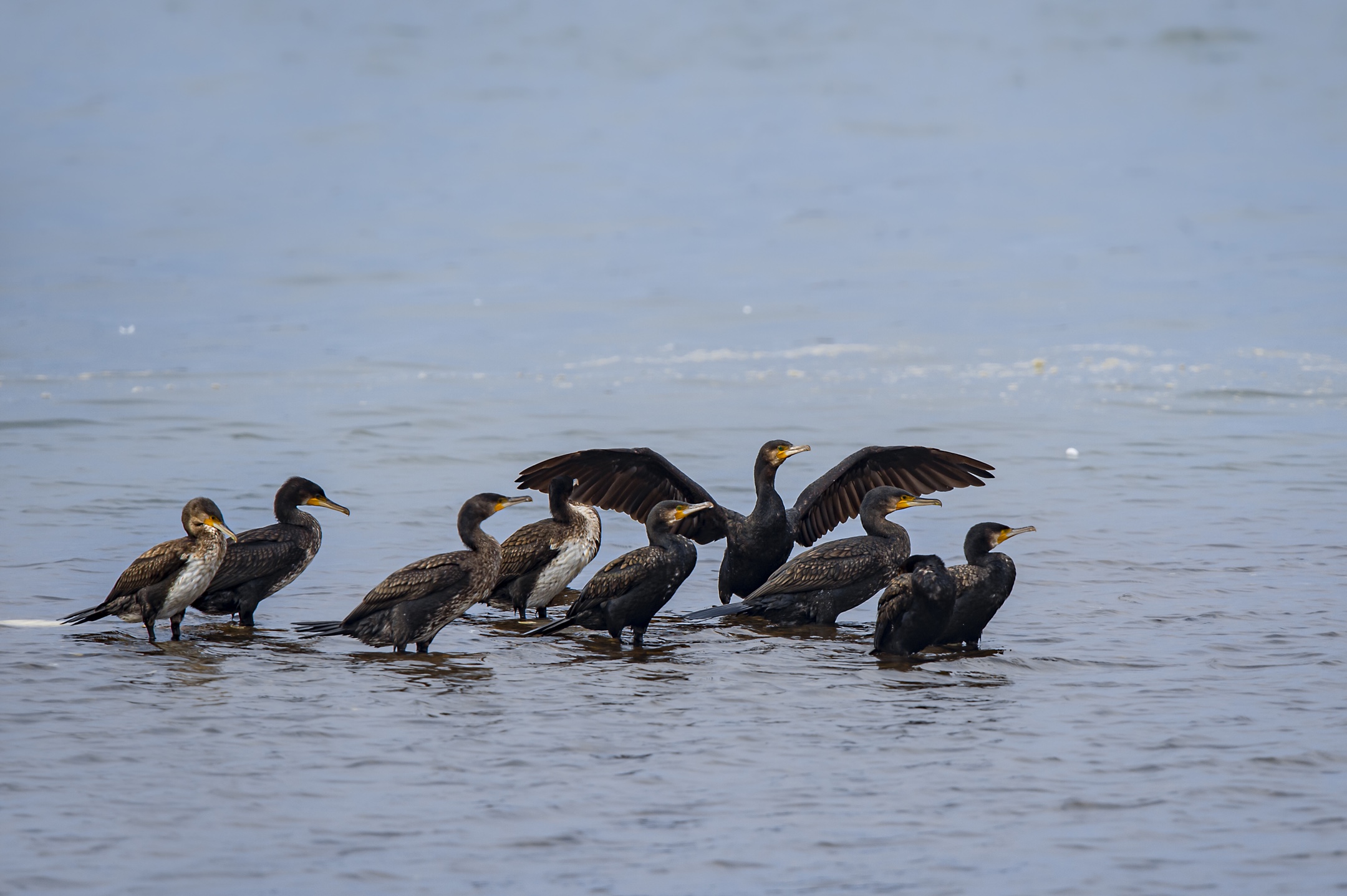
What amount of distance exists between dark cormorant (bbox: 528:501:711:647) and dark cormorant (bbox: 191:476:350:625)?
1.42 m

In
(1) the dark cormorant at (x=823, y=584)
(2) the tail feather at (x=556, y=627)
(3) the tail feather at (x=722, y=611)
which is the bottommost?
(2) the tail feather at (x=556, y=627)

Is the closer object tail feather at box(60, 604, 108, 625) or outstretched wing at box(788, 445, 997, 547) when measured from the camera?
tail feather at box(60, 604, 108, 625)

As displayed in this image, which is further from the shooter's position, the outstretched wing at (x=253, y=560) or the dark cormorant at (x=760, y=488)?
the dark cormorant at (x=760, y=488)

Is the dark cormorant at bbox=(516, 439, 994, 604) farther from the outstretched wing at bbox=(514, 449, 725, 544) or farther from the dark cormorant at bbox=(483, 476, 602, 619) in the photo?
the dark cormorant at bbox=(483, 476, 602, 619)

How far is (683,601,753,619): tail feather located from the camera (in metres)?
9.09

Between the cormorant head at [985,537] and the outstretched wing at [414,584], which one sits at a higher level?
the cormorant head at [985,537]

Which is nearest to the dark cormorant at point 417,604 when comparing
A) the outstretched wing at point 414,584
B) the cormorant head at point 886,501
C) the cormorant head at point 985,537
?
the outstretched wing at point 414,584

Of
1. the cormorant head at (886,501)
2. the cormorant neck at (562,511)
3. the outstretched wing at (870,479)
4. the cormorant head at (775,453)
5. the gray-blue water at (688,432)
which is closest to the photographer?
the gray-blue water at (688,432)

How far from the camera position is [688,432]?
1520cm

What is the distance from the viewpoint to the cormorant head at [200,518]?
853cm

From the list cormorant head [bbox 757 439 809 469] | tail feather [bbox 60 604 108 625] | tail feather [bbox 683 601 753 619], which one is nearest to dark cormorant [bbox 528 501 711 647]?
tail feather [bbox 683 601 753 619]

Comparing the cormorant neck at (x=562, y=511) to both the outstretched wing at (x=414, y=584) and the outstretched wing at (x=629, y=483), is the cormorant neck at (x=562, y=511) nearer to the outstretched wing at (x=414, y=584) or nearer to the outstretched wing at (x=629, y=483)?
the outstretched wing at (x=629, y=483)

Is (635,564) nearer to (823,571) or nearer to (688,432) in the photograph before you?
(823,571)

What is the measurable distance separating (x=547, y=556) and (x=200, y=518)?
198 centimetres
